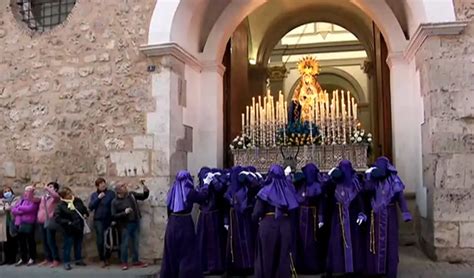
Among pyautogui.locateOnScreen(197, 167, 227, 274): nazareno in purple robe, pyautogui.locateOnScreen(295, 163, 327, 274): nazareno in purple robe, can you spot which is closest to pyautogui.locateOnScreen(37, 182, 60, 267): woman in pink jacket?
pyautogui.locateOnScreen(197, 167, 227, 274): nazareno in purple robe

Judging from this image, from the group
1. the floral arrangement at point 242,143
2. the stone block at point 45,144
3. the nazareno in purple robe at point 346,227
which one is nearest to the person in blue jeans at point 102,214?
the stone block at point 45,144

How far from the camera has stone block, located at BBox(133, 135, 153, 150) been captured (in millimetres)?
7926

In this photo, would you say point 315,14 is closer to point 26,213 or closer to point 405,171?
point 405,171

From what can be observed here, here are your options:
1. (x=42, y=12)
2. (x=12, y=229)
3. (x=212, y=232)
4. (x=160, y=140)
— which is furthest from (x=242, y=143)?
(x=42, y=12)

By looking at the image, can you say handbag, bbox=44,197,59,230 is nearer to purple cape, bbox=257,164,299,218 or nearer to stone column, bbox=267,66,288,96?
purple cape, bbox=257,164,299,218

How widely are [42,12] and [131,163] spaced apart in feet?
11.2

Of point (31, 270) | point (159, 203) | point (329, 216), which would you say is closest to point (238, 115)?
point (159, 203)

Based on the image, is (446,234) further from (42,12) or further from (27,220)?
(42,12)

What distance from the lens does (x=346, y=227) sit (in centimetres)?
640

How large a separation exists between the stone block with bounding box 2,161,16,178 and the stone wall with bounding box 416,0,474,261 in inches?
256

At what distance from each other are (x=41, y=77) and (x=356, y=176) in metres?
5.35

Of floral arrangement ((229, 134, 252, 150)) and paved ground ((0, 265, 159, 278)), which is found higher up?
floral arrangement ((229, 134, 252, 150))

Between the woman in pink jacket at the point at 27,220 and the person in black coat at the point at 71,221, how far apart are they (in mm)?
540

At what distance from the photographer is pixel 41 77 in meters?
8.59
